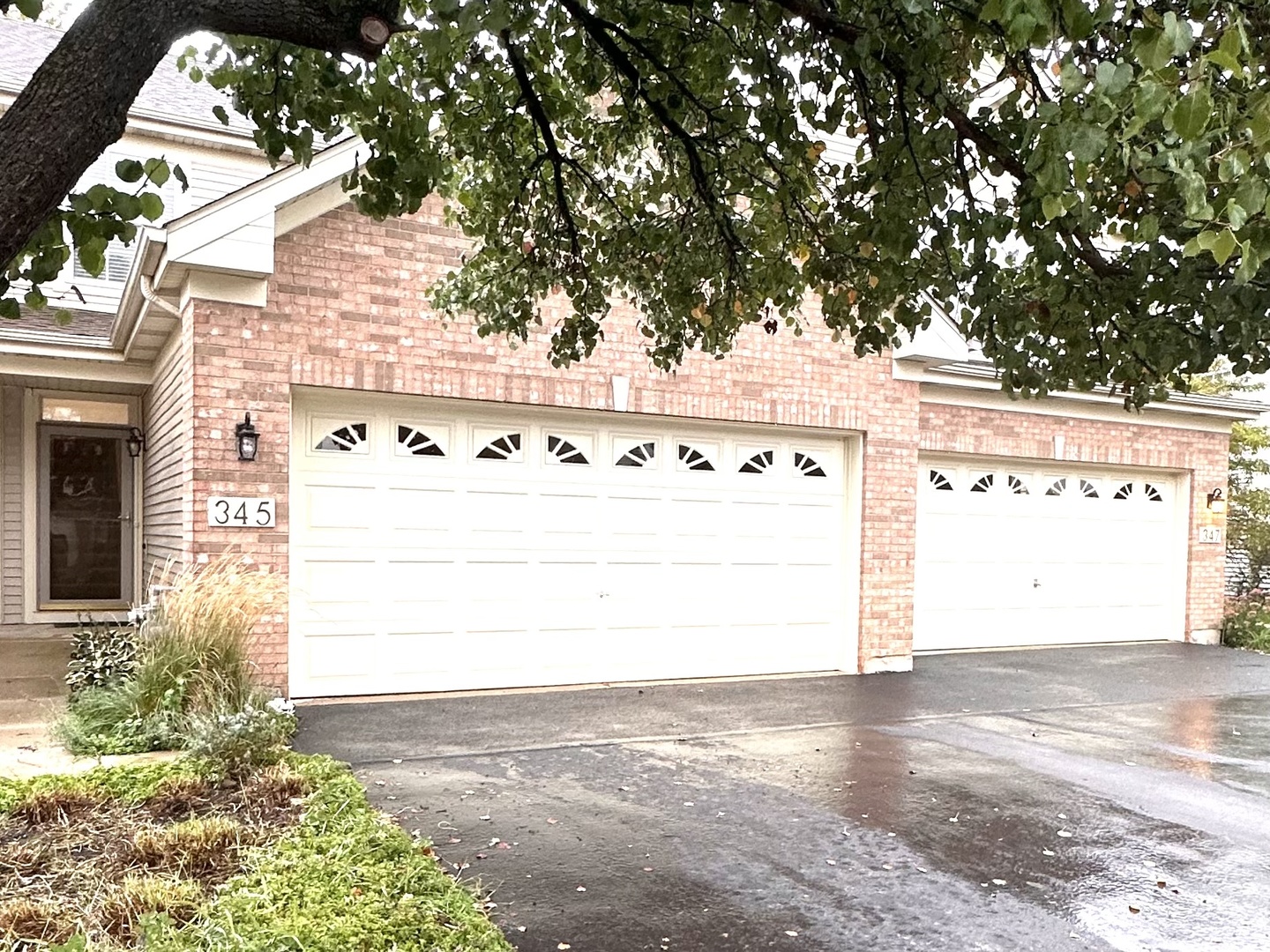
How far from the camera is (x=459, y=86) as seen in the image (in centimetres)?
468

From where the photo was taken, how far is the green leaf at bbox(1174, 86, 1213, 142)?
1.94 metres

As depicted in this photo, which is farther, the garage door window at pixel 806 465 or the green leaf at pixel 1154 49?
the garage door window at pixel 806 465

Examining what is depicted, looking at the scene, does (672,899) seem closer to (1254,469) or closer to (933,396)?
(933,396)

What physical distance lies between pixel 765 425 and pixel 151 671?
586cm

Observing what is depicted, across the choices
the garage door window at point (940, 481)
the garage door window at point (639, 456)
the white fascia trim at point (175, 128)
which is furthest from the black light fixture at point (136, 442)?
the garage door window at point (940, 481)

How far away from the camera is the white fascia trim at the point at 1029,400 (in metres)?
10.1

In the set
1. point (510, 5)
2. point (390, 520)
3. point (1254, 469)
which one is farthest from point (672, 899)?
point (1254, 469)

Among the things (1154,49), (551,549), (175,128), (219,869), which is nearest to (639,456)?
(551,549)

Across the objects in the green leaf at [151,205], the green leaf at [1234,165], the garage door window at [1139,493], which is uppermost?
the green leaf at [151,205]

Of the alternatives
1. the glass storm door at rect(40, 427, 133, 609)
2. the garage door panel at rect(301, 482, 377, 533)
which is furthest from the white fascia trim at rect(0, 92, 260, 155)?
the garage door panel at rect(301, 482, 377, 533)

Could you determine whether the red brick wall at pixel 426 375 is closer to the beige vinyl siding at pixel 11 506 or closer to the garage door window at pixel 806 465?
the garage door window at pixel 806 465

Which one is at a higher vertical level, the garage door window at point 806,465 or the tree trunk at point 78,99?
the tree trunk at point 78,99

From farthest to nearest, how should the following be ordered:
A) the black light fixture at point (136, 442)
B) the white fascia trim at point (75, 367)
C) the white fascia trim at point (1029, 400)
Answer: the black light fixture at point (136, 442) < the white fascia trim at point (1029, 400) < the white fascia trim at point (75, 367)

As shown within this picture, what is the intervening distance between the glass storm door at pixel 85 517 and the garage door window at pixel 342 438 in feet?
15.7
